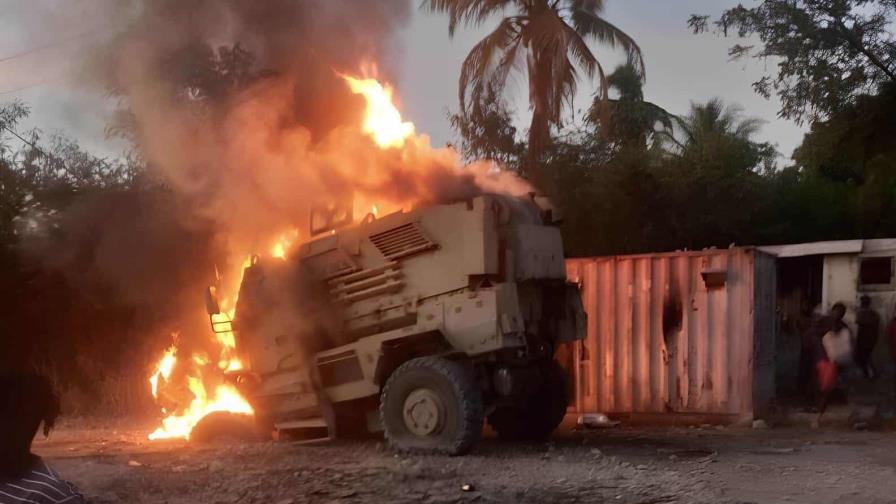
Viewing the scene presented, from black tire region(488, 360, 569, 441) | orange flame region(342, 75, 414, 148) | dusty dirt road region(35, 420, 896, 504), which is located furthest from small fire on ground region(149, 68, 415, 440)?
black tire region(488, 360, 569, 441)

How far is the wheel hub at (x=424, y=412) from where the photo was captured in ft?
30.5

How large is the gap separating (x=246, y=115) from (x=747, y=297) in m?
6.89

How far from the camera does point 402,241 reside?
9836 millimetres

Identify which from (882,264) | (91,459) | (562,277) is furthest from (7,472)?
(882,264)

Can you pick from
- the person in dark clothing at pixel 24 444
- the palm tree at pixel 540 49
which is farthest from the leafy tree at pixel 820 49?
the person in dark clothing at pixel 24 444

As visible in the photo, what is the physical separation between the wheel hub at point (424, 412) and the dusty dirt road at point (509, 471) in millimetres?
311

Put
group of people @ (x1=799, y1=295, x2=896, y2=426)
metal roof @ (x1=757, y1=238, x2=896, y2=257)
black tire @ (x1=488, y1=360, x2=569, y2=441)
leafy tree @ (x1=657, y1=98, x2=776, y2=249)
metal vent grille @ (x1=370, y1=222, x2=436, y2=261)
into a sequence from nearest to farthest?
1. metal vent grille @ (x1=370, y1=222, x2=436, y2=261)
2. black tire @ (x1=488, y1=360, x2=569, y2=441)
3. group of people @ (x1=799, y1=295, x2=896, y2=426)
4. metal roof @ (x1=757, y1=238, x2=896, y2=257)
5. leafy tree @ (x1=657, y1=98, x2=776, y2=249)

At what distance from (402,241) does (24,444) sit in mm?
6161

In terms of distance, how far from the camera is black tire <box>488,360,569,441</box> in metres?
10.7

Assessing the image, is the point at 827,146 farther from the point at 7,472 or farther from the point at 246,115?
the point at 7,472

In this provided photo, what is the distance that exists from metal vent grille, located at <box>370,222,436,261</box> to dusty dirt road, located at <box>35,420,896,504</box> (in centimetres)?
212

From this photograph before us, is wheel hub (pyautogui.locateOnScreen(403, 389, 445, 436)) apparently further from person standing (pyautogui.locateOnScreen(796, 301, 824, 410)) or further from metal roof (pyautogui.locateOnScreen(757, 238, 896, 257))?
metal roof (pyautogui.locateOnScreen(757, 238, 896, 257))

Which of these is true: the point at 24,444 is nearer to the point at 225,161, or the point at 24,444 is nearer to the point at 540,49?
the point at 225,161

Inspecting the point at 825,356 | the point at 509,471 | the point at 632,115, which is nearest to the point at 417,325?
the point at 509,471
